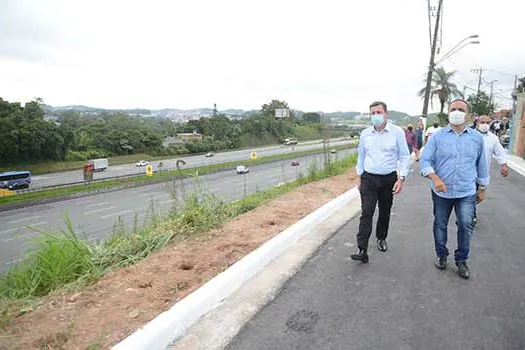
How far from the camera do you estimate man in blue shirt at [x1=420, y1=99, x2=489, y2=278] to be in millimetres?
4277

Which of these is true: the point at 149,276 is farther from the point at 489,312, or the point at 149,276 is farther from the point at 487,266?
the point at 487,266

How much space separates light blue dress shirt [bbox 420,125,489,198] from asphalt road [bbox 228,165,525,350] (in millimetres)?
876

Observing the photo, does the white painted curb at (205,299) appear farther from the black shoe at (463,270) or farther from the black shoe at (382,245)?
the black shoe at (463,270)

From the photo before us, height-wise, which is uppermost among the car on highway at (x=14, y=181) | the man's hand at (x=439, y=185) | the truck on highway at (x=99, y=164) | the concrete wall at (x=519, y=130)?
the man's hand at (x=439, y=185)

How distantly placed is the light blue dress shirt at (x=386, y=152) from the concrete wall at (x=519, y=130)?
68.0ft

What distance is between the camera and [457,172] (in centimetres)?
427

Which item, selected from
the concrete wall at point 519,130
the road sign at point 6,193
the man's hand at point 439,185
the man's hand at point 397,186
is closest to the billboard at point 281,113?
the road sign at point 6,193

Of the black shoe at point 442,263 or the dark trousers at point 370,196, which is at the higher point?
the dark trousers at point 370,196

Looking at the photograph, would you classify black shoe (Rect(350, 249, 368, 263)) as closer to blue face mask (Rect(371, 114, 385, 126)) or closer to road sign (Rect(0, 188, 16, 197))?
blue face mask (Rect(371, 114, 385, 126))

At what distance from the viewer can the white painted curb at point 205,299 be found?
2830 millimetres

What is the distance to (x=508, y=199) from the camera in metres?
8.86

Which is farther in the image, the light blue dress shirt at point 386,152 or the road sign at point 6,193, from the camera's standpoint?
the road sign at point 6,193

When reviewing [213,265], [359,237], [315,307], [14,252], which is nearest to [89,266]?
[213,265]

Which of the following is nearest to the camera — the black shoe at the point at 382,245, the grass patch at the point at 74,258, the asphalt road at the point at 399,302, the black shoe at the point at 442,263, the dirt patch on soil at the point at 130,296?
the dirt patch on soil at the point at 130,296
